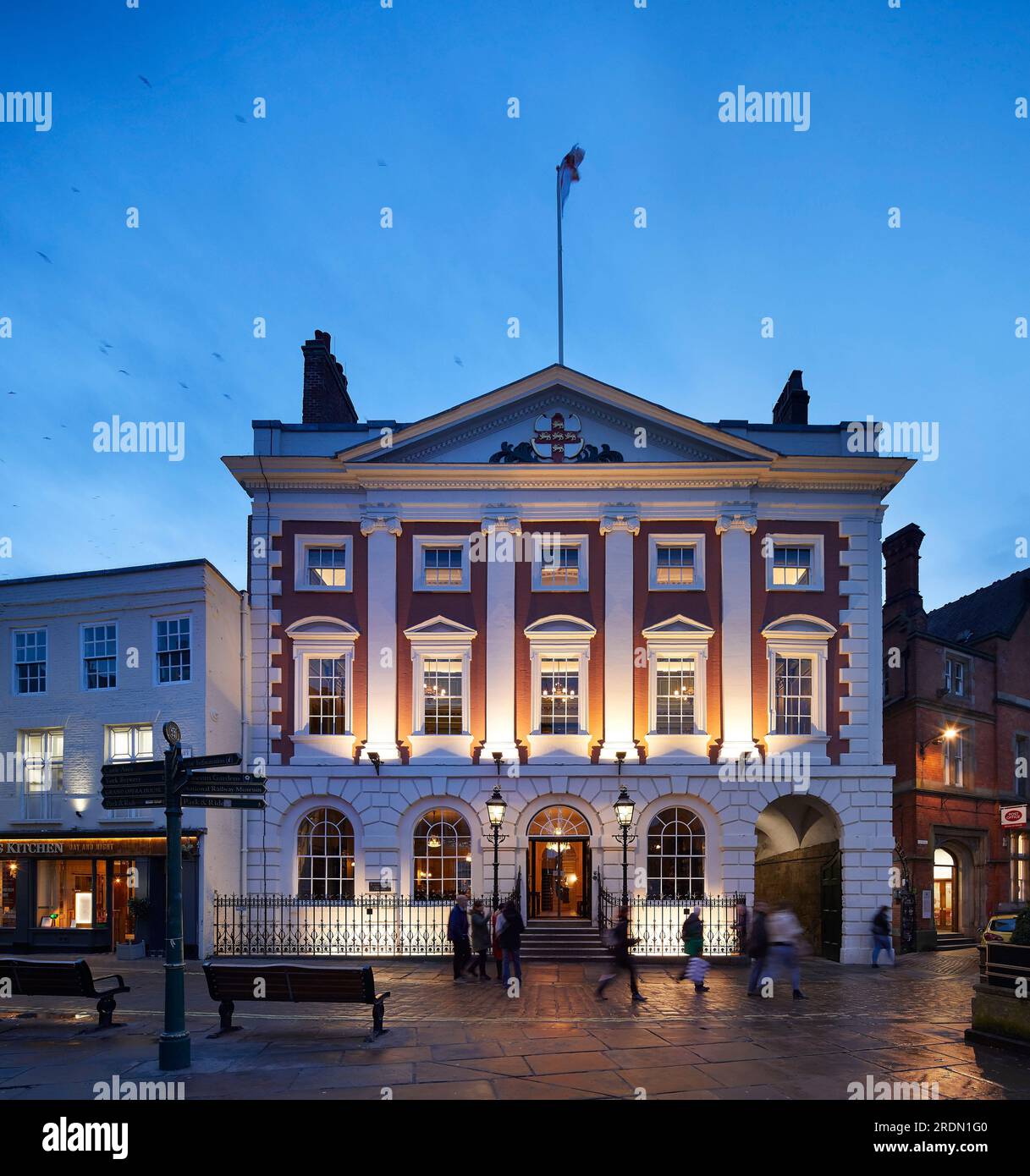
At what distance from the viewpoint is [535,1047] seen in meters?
13.9

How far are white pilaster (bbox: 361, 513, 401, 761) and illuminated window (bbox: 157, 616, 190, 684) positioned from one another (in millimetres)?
4959

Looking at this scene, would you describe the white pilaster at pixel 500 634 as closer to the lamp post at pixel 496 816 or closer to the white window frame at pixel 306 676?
the lamp post at pixel 496 816

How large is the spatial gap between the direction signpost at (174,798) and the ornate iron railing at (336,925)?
43.1 ft

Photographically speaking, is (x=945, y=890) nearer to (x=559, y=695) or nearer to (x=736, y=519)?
(x=736, y=519)

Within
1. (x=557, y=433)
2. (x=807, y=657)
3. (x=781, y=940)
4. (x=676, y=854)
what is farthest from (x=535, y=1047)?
(x=557, y=433)

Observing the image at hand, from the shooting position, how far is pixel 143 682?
2667 cm

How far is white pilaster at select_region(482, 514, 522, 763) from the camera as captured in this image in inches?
1077

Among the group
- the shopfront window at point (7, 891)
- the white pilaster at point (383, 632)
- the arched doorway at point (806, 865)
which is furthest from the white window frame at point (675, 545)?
the shopfront window at point (7, 891)

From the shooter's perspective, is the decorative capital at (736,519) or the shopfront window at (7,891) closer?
the shopfront window at (7,891)

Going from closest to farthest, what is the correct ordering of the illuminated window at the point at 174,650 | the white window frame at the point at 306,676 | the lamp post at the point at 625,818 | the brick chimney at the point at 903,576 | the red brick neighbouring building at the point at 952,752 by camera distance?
the lamp post at the point at 625,818
the illuminated window at the point at 174,650
the white window frame at the point at 306,676
the red brick neighbouring building at the point at 952,752
the brick chimney at the point at 903,576

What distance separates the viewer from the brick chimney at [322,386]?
31.3 m

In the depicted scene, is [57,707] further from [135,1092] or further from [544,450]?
[135,1092]

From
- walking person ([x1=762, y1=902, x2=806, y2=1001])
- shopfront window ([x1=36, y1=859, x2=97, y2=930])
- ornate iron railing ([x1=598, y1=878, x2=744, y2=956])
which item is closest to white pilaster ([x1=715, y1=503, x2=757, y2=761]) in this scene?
ornate iron railing ([x1=598, y1=878, x2=744, y2=956])

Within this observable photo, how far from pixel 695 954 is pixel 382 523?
14.3 meters
